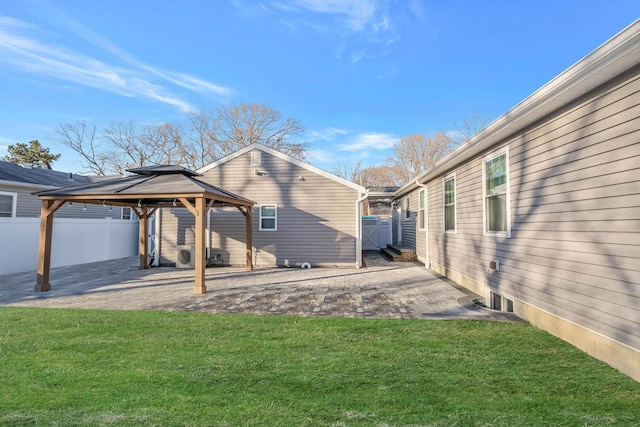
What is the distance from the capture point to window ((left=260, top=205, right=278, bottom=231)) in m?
10.9

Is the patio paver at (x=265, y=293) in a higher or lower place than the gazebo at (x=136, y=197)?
lower

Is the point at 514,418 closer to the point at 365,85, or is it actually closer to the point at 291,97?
the point at 365,85

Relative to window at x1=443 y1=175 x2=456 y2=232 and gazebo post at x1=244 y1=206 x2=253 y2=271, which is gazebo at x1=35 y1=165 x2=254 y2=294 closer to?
gazebo post at x1=244 y1=206 x2=253 y2=271

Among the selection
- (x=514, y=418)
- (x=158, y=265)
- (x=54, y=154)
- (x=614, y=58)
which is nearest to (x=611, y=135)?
(x=614, y=58)

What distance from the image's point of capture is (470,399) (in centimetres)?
242

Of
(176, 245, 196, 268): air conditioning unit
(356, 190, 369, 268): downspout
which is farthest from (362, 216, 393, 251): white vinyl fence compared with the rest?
(176, 245, 196, 268): air conditioning unit

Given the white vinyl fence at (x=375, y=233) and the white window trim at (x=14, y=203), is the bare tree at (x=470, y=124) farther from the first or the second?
the white window trim at (x=14, y=203)

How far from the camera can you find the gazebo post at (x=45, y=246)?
6.77m

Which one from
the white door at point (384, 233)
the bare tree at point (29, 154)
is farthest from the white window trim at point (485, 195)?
the bare tree at point (29, 154)

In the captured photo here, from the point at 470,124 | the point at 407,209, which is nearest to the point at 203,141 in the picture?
the point at 407,209

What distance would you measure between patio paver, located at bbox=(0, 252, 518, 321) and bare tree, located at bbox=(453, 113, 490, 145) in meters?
20.4

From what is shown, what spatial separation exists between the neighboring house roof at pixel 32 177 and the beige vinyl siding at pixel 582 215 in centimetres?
1436

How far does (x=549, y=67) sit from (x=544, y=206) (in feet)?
55.5

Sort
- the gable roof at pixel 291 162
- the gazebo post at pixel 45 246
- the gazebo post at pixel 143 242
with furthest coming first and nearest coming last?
the gable roof at pixel 291 162 < the gazebo post at pixel 143 242 < the gazebo post at pixel 45 246
